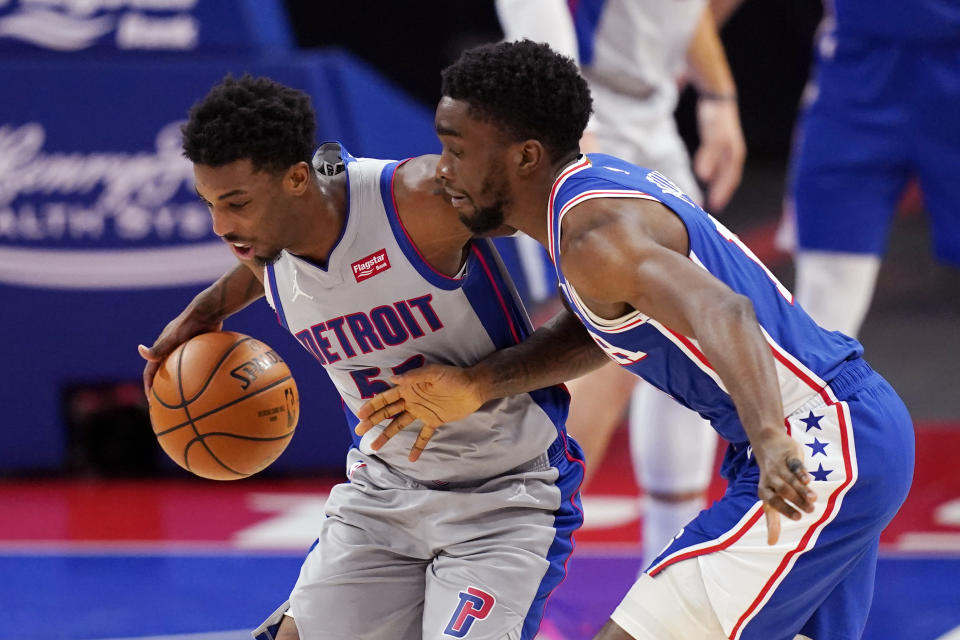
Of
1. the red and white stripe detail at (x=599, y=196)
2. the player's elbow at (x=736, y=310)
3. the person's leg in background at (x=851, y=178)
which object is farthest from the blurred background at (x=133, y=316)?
the player's elbow at (x=736, y=310)

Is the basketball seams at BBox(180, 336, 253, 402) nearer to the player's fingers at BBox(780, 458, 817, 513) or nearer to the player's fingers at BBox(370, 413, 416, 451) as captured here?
the player's fingers at BBox(370, 413, 416, 451)

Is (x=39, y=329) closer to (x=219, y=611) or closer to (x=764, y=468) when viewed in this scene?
(x=219, y=611)

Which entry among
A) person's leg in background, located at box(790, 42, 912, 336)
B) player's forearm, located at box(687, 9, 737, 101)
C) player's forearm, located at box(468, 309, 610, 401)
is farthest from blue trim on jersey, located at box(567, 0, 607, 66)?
player's forearm, located at box(468, 309, 610, 401)

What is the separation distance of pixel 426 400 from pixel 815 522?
33.1 inches

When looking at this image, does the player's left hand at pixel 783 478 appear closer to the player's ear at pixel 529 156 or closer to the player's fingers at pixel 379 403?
the player's ear at pixel 529 156

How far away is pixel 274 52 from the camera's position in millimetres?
5820

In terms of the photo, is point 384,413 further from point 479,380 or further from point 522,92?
point 522,92

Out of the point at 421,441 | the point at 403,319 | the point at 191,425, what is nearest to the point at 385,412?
the point at 421,441

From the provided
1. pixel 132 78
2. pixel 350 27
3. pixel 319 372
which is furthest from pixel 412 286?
pixel 350 27

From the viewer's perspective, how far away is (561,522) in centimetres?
301

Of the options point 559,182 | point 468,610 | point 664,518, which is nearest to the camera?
point 559,182

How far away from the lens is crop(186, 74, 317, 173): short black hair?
2.76m

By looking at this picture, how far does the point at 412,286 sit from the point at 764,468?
1.10 meters

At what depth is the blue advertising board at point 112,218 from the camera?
5.79 m
